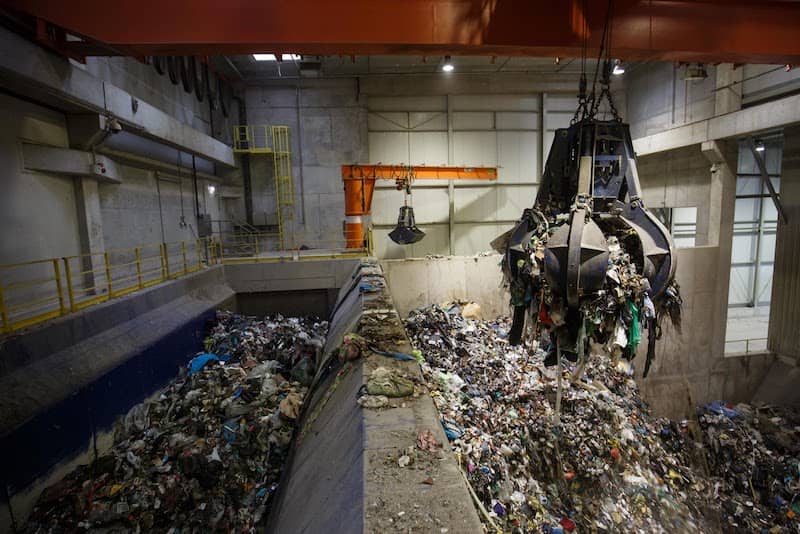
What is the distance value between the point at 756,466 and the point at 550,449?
5192 millimetres

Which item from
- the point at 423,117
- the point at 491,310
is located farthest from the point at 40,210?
the point at 423,117

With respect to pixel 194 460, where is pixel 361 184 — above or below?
above

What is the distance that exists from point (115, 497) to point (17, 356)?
1.98m

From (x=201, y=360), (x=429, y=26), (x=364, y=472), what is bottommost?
(x=201, y=360)

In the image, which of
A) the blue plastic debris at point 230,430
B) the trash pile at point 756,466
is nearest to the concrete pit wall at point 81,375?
the blue plastic debris at point 230,430

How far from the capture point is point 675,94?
36.8ft

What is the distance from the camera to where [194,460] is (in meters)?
4.55

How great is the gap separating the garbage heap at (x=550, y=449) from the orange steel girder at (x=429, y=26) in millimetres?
3714

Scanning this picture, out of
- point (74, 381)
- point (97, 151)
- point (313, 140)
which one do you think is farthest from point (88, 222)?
point (313, 140)

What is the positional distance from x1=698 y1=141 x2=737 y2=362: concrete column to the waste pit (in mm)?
2345

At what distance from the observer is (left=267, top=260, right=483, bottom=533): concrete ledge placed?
2107 mm

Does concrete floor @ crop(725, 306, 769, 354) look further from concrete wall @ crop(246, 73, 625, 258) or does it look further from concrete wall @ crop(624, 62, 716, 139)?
concrete wall @ crop(246, 73, 625, 258)

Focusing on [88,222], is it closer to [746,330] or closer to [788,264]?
[788,264]

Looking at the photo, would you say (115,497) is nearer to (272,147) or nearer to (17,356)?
(17,356)
